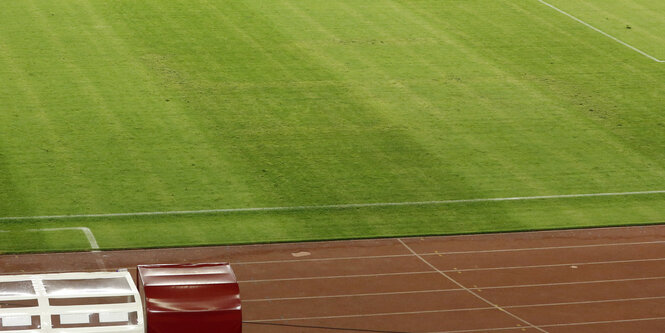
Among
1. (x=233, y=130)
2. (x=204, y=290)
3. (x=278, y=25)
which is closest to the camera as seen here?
(x=204, y=290)

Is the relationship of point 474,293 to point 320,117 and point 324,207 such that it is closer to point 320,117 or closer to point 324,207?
point 324,207

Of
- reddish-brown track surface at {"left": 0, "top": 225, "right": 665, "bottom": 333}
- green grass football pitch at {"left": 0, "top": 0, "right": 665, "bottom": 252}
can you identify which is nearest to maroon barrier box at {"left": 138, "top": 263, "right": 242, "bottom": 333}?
reddish-brown track surface at {"left": 0, "top": 225, "right": 665, "bottom": 333}

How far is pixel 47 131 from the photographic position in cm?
1712

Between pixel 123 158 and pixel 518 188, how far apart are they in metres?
5.38

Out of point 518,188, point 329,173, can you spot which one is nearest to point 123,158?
point 329,173

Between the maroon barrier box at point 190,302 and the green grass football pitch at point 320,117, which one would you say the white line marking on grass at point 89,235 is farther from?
the maroon barrier box at point 190,302

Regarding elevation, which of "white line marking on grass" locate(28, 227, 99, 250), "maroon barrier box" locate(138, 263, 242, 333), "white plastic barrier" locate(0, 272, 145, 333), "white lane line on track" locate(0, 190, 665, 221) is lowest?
"white line marking on grass" locate(28, 227, 99, 250)

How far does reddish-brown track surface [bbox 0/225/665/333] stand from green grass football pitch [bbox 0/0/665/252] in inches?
18.1

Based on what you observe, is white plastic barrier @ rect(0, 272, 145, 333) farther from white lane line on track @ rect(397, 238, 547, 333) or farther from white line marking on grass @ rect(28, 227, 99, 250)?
white lane line on track @ rect(397, 238, 547, 333)

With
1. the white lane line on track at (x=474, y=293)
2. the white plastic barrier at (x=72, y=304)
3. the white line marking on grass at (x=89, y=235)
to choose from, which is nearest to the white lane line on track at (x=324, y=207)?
the white line marking on grass at (x=89, y=235)

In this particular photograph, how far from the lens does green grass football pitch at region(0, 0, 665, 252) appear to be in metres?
15.2

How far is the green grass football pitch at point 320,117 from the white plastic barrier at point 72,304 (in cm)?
427

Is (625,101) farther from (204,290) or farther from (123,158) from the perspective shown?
(204,290)

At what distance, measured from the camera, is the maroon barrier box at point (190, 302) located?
939cm
